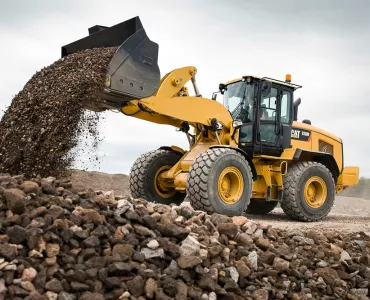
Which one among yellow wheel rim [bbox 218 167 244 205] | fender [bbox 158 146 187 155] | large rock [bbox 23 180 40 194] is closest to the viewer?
large rock [bbox 23 180 40 194]

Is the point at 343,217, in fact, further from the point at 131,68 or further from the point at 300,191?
the point at 131,68

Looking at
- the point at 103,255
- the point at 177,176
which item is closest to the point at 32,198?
the point at 103,255

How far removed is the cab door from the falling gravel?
3.13 meters

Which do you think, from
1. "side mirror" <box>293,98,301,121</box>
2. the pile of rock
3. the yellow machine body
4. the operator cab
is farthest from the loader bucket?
"side mirror" <box>293,98,301,121</box>

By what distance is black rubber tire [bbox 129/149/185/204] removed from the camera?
31.3 ft

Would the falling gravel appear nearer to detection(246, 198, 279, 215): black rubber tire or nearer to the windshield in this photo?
the windshield

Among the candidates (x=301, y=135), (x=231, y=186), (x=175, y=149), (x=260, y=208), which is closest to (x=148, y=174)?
(x=175, y=149)

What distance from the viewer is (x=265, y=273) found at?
19.2ft

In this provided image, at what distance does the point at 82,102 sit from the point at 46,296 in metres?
3.68

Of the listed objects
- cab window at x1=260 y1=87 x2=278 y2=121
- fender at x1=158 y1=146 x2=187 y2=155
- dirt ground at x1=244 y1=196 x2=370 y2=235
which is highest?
cab window at x1=260 y1=87 x2=278 y2=121

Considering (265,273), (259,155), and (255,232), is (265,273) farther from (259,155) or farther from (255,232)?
(259,155)

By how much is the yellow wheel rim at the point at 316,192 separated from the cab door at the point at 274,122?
3.01 ft

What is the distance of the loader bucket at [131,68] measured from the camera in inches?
289

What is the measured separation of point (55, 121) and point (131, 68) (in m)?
1.30
